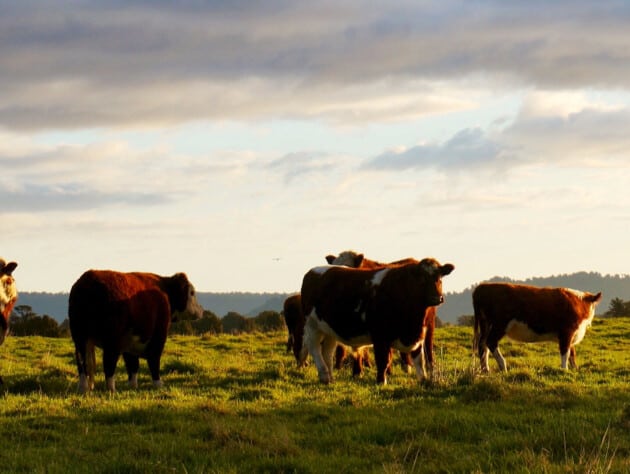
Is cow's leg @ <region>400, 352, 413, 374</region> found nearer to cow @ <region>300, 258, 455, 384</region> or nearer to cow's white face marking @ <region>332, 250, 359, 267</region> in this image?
cow @ <region>300, 258, 455, 384</region>

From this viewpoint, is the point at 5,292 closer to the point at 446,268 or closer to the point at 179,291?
the point at 179,291

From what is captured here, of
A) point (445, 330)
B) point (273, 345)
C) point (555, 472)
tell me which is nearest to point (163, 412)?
point (555, 472)

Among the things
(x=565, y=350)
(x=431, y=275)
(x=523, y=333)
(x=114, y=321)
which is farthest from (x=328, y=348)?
(x=565, y=350)

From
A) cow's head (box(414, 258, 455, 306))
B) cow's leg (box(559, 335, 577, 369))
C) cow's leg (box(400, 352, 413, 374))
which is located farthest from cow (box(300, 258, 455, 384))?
cow's leg (box(559, 335, 577, 369))

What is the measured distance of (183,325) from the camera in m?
44.3

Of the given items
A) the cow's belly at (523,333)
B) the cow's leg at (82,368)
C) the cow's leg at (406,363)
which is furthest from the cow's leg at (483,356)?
the cow's leg at (82,368)

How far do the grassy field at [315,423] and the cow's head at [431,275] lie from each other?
1319 millimetres

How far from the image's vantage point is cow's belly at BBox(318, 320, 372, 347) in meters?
16.7

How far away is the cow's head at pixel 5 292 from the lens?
17781 mm

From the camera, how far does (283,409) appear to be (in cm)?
1315

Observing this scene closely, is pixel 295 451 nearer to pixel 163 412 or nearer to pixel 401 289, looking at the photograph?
pixel 163 412

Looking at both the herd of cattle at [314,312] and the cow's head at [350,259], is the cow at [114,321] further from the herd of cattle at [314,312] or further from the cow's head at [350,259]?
the cow's head at [350,259]

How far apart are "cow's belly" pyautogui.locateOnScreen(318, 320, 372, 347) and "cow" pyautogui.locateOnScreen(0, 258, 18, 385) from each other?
616 centimetres

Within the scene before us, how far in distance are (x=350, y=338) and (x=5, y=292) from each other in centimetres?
690
